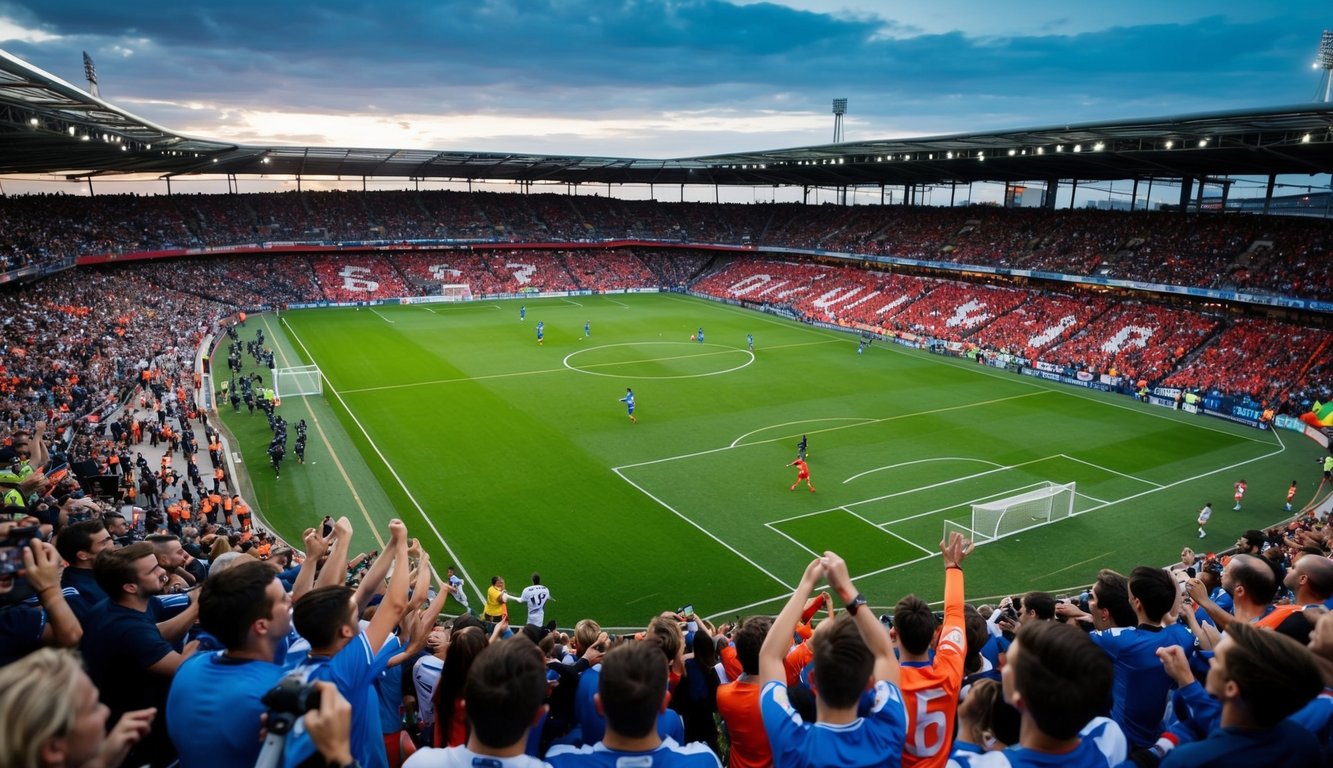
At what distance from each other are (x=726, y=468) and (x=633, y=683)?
23.8 m

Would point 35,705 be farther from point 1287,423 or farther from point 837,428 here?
point 1287,423

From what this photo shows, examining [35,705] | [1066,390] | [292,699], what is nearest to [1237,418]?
[1066,390]

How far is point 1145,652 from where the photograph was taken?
5.69m

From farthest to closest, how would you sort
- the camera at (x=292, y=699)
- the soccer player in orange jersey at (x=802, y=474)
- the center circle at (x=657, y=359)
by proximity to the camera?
the center circle at (x=657, y=359), the soccer player in orange jersey at (x=802, y=474), the camera at (x=292, y=699)

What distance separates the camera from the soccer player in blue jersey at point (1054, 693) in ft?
11.5

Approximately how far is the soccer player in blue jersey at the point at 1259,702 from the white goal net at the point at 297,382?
3732 centimetres

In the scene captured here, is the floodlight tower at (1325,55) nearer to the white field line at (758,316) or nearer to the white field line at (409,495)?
the white field line at (758,316)

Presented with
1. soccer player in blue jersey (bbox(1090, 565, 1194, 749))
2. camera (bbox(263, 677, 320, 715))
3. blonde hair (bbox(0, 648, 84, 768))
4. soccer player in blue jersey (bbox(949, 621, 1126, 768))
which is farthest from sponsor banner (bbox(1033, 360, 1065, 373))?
blonde hair (bbox(0, 648, 84, 768))

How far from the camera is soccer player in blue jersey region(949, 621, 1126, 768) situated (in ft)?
11.5

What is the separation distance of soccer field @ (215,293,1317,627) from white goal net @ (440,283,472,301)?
22.6 m

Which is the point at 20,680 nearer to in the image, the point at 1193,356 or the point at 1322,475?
the point at 1322,475

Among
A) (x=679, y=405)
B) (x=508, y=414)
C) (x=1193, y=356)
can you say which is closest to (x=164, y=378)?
(x=508, y=414)

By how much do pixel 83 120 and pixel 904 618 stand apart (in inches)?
1356

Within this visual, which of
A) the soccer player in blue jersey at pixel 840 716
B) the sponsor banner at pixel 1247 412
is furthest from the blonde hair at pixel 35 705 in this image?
the sponsor banner at pixel 1247 412
